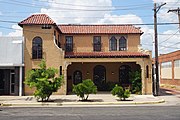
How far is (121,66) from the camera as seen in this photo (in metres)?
33.8

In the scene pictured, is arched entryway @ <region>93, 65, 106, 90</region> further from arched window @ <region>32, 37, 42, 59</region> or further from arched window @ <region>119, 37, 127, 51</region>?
arched window @ <region>32, 37, 42, 59</region>

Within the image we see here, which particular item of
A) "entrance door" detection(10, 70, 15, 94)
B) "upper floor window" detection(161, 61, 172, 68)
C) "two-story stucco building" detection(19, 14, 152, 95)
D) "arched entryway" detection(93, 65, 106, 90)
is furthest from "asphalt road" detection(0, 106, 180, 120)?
"upper floor window" detection(161, 61, 172, 68)

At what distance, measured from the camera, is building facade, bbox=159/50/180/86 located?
41.8 meters

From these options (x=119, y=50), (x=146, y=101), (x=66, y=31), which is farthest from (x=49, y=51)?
(x=146, y=101)

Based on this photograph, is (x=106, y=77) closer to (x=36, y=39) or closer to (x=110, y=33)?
(x=110, y=33)

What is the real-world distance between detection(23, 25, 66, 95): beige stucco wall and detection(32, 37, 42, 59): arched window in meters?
0.30

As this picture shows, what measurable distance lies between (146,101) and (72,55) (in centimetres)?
963

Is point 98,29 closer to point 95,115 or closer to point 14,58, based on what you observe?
point 14,58

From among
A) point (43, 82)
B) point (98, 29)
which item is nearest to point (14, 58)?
point (43, 82)

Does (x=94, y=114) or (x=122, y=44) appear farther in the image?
(x=122, y=44)

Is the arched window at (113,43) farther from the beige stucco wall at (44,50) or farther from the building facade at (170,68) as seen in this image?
the building facade at (170,68)

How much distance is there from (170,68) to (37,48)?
2467 centimetres

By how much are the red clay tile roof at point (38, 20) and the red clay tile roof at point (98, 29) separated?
4155 mm

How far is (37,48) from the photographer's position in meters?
29.3
